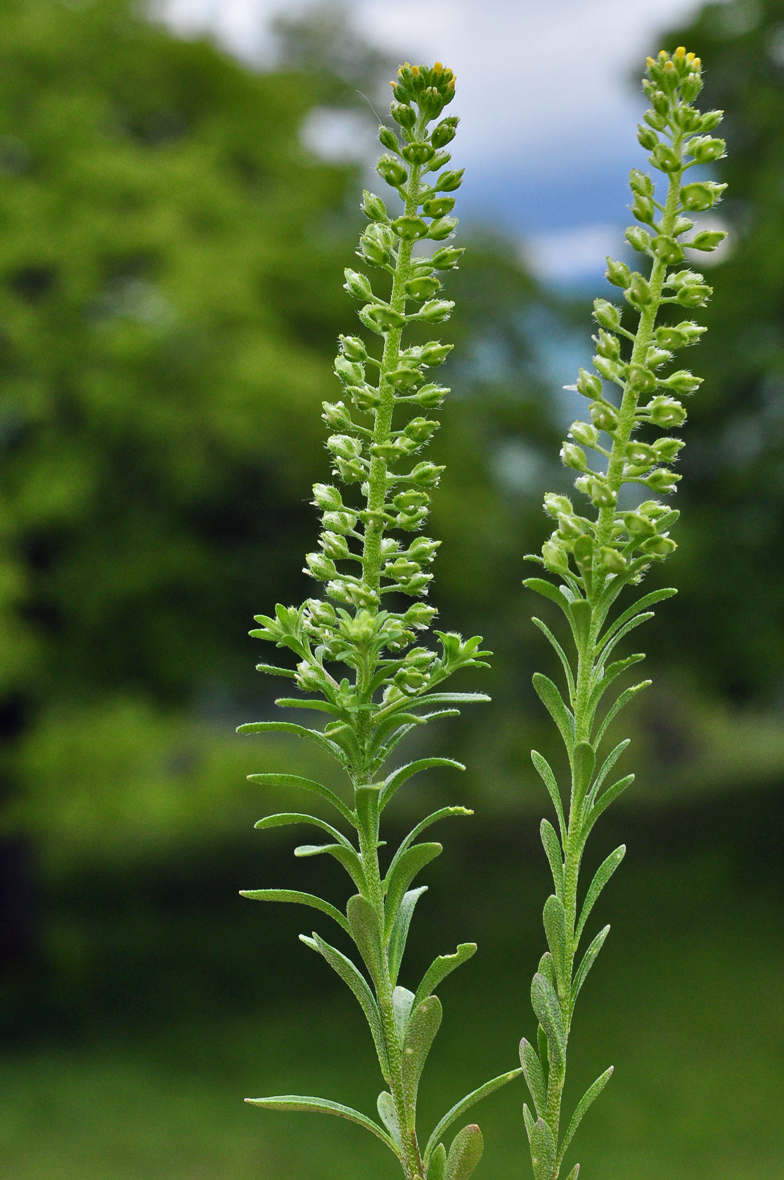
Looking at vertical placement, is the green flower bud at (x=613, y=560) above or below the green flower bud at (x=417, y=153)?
below

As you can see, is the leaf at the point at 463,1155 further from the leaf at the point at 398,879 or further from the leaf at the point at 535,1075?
the leaf at the point at 398,879

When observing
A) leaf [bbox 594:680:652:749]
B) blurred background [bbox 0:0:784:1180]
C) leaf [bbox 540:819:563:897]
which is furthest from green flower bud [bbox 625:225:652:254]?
blurred background [bbox 0:0:784:1180]

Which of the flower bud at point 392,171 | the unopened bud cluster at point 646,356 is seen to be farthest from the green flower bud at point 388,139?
the unopened bud cluster at point 646,356

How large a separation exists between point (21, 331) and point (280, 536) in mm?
3825

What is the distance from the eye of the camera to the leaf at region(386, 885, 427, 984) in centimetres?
101

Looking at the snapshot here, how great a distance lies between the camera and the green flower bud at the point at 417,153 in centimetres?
98

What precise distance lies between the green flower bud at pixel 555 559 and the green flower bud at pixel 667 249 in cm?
25

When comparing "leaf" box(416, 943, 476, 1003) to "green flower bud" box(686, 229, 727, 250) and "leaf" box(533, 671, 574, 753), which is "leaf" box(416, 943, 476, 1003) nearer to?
"leaf" box(533, 671, 574, 753)

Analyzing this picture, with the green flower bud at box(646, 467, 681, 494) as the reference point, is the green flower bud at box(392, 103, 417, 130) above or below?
above

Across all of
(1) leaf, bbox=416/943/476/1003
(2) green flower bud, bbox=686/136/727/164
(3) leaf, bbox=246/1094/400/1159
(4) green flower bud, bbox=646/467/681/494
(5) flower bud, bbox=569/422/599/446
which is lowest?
(3) leaf, bbox=246/1094/400/1159

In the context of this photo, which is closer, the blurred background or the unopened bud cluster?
the unopened bud cluster

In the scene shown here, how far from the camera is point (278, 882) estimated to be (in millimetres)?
17578

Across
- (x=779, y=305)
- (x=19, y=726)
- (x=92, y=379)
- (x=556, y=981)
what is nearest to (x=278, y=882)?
(x=19, y=726)

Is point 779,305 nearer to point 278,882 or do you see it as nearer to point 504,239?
point 504,239
